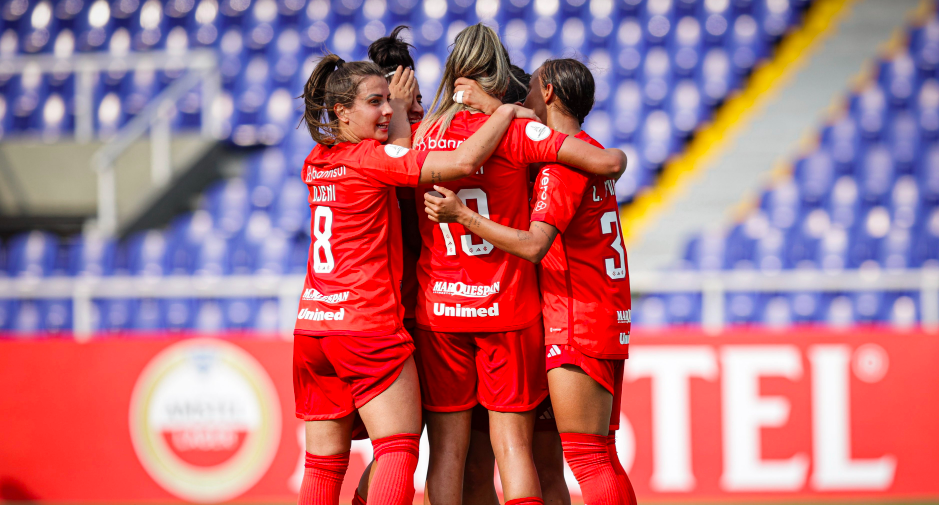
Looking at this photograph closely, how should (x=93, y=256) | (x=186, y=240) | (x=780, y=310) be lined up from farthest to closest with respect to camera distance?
(x=186, y=240) → (x=93, y=256) → (x=780, y=310)

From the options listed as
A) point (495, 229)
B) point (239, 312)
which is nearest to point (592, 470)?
point (495, 229)

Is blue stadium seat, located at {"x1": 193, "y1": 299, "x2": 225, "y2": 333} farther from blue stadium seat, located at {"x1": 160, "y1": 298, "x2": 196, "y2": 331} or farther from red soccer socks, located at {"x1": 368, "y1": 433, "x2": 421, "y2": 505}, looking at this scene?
red soccer socks, located at {"x1": 368, "y1": 433, "x2": 421, "y2": 505}

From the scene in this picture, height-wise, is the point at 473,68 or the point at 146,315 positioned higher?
the point at 473,68

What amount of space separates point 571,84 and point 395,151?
70 centimetres

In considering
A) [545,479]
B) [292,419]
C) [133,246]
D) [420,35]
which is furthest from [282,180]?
[545,479]

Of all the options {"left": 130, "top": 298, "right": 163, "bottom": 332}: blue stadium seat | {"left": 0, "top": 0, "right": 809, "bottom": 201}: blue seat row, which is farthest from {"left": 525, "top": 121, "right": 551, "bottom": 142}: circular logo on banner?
{"left": 0, "top": 0, "right": 809, "bottom": 201}: blue seat row

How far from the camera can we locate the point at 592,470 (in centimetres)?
314

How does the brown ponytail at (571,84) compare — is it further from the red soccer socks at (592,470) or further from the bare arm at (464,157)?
the red soccer socks at (592,470)

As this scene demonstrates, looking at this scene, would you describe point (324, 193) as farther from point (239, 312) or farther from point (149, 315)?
point (149, 315)

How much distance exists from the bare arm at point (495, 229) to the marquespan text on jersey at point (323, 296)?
0.41m

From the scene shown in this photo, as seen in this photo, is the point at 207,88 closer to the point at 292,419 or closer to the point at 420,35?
the point at 420,35

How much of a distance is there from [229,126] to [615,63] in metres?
4.31

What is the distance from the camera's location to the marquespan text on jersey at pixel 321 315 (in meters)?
3.07

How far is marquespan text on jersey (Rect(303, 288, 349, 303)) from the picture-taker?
3.07 meters
